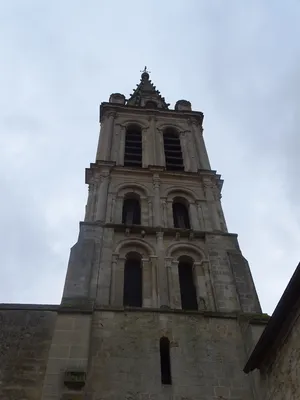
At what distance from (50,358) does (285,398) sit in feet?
19.4

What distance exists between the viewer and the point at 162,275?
56.0ft

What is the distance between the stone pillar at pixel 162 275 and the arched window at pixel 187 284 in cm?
78

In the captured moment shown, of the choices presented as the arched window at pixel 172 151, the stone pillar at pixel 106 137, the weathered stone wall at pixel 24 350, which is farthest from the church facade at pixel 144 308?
the arched window at pixel 172 151

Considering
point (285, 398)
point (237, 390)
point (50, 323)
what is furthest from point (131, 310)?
point (285, 398)

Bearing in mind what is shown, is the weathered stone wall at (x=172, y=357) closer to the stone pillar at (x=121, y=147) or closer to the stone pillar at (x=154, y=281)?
the stone pillar at (x=154, y=281)

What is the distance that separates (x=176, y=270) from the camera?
17.5 metres

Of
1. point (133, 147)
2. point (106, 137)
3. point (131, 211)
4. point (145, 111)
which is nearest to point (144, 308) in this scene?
point (131, 211)

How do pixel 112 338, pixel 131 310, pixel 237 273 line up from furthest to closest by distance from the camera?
pixel 237 273
pixel 131 310
pixel 112 338

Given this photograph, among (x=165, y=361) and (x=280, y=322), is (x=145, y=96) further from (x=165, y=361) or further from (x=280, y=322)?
(x=280, y=322)

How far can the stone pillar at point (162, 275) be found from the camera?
16062 mm

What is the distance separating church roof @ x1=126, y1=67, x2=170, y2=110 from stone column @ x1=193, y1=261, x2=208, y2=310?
18.9 meters

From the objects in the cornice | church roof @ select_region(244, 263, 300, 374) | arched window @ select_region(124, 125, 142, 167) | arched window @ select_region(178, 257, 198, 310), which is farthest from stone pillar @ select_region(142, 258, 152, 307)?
the cornice

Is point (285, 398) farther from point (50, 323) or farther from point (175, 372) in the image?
point (50, 323)

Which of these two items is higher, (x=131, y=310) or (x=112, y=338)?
(x=131, y=310)
